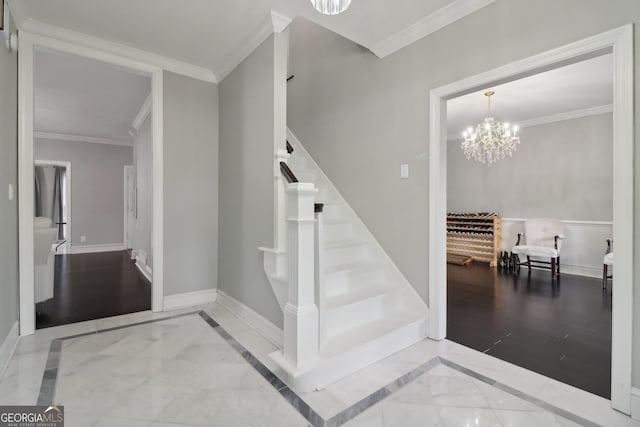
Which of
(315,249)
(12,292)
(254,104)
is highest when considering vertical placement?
(254,104)

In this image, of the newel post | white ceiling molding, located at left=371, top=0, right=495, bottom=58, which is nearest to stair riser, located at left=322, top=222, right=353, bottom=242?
the newel post

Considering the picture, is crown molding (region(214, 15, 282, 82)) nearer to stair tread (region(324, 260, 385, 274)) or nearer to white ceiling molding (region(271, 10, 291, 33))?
white ceiling molding (region(271, 10, 291, 33))

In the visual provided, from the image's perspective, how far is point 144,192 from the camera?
4.95 metres

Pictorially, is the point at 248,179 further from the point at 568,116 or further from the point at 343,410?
the point at 568,116

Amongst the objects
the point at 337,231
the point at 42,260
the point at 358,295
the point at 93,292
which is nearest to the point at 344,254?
the point at 337,231

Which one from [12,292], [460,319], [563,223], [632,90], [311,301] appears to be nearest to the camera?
[632,90]

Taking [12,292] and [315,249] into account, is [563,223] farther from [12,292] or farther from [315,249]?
[12,292]

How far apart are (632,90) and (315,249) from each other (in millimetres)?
1840

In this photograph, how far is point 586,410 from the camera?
155cm

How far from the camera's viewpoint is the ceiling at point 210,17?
218cm

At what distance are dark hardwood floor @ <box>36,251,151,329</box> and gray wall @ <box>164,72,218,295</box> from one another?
0.57 metres

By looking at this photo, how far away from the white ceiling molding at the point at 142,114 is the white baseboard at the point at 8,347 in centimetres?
300

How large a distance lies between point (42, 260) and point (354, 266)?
281 cm

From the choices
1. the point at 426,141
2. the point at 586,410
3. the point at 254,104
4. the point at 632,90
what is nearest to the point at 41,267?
the point at 254,104
